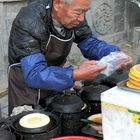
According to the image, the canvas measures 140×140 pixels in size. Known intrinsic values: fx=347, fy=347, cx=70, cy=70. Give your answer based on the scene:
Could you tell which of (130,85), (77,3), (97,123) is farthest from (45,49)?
(130,85)

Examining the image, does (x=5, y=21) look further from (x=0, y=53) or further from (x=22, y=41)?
(x=22, y=41)

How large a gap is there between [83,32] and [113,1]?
4.39 m

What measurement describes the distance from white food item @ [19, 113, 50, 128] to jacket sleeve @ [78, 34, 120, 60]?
1.29m

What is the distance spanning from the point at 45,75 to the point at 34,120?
1.52 ft

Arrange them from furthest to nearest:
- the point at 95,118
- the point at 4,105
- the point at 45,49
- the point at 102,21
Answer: the point at 102,21, the point at 4,105, the point at 45,49, the point at 95,118

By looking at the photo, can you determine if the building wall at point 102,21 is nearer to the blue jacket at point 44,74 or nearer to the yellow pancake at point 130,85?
the blue jacket at point 44,74

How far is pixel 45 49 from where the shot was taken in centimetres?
318

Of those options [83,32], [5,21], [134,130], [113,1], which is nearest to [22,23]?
[83,32]

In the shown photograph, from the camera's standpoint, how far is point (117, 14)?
8023 millimetres

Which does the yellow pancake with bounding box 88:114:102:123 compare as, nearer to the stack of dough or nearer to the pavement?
the stack of dough

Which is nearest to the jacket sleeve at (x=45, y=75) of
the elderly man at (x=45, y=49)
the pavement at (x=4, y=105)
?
the elderly man at (x=45, y=49)

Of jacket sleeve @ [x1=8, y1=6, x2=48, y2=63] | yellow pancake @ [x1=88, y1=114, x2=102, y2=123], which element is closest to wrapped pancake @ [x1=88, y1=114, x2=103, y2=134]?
yellow pancake @ [x1=88, y1=114, x2=102, y2=123]

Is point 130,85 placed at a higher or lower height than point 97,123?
higher

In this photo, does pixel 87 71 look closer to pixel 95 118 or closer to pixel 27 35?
pixel 95 118
